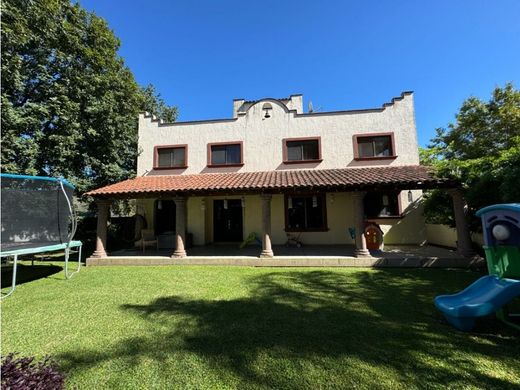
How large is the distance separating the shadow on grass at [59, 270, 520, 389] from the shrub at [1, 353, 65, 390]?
1.62 metres

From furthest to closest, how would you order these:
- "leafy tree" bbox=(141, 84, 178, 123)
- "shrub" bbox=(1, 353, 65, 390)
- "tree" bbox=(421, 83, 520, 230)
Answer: "leafy tree" bbox=(141, 84, 178, 123), "tree" bbox=(421, 83, 520, 230), "shrub" bbox=(1, 353, 65, 390)

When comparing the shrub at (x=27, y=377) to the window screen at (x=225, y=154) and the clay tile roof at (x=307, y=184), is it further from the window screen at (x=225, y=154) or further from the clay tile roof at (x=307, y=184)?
the window screen at (x=225, y=154)


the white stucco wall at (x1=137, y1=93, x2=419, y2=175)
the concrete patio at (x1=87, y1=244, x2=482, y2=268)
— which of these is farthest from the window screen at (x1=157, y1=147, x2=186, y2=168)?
the concrete patio at (x1=87, y1=244, x2=482, y2=268)

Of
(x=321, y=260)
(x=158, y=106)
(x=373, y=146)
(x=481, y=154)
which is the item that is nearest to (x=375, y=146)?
(x=373, y=146)

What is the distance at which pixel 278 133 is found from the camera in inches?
539

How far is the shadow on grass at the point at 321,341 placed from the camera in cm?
318

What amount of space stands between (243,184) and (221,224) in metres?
4.60

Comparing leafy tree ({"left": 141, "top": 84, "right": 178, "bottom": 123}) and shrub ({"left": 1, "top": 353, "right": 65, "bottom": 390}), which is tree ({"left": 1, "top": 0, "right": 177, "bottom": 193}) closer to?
leafy tree ({"left": 141, "top": 84, "right": 178, "bottom": 123})

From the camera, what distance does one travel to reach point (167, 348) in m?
3.85

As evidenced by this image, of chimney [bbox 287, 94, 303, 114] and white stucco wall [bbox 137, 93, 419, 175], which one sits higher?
chimney [bbox 287, 94, 303, 114]

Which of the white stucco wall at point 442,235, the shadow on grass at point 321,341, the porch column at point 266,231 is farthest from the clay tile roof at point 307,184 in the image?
the shadow on grass at point 321,341

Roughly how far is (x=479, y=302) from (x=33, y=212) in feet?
37.1

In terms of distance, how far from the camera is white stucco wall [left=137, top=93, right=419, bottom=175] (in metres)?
12.9

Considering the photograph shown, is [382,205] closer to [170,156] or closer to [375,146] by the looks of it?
[375,146]
